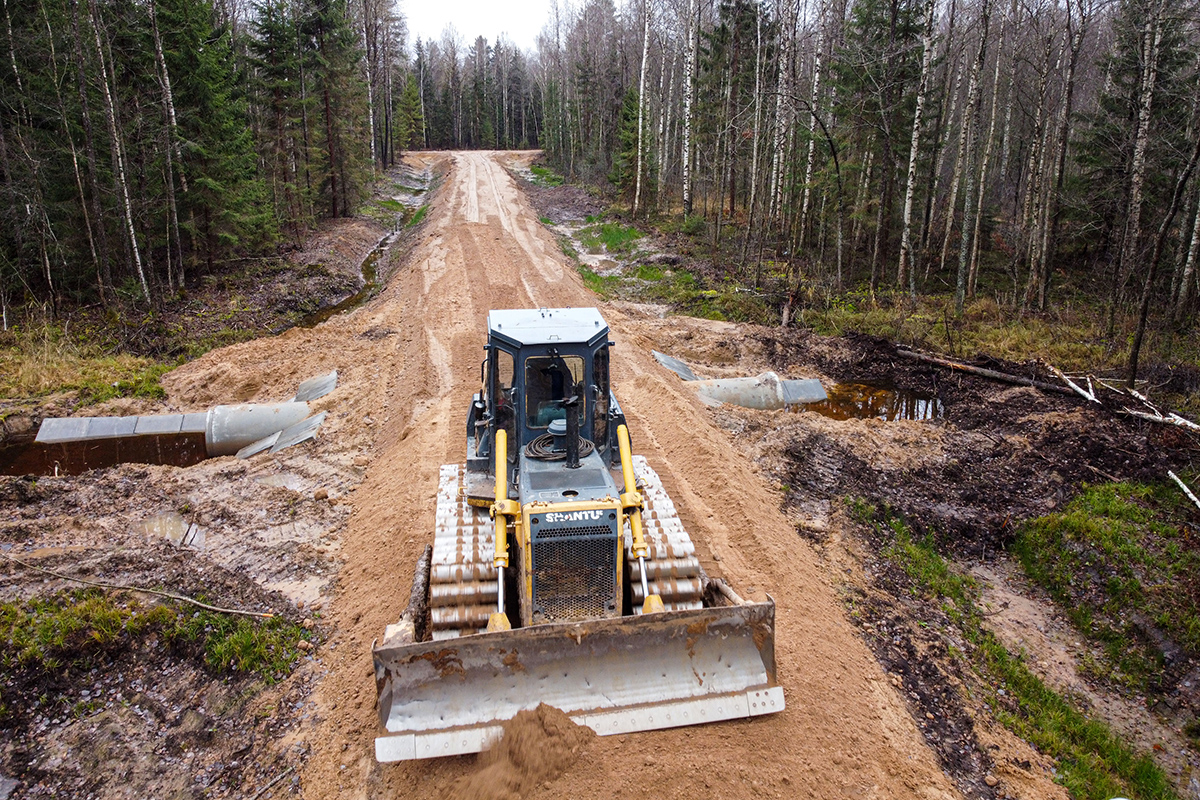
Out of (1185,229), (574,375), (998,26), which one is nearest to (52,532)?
(574,375)

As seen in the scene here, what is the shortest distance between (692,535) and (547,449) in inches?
117

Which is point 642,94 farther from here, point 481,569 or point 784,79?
point 481,569

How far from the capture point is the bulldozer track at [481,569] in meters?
6.28

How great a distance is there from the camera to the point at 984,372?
48.4 feet

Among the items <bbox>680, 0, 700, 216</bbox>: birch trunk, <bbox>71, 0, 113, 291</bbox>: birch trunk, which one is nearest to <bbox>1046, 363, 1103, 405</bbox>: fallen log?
<bbox>680, 0, 700, 216</bbox>: birch trunk

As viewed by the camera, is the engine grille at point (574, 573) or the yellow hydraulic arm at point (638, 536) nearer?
the engine grille at point (574, 573)

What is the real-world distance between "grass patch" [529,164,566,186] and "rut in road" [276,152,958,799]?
105 ft

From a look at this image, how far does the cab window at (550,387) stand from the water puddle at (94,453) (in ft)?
27.9

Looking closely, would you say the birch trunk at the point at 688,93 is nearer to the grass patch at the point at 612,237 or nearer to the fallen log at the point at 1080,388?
the grass patch at the point at 612,237

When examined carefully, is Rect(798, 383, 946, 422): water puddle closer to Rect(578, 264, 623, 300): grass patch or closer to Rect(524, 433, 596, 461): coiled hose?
Rect(578, 264, 623, 300): grass patch

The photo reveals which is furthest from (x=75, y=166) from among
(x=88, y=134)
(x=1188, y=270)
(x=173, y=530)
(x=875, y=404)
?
(x=1188, y=270)

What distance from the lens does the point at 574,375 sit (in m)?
7.08

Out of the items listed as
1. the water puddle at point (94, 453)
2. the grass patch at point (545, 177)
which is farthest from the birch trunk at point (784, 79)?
the grass patch at point (545, 177)

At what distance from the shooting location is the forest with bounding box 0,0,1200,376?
1730cm
